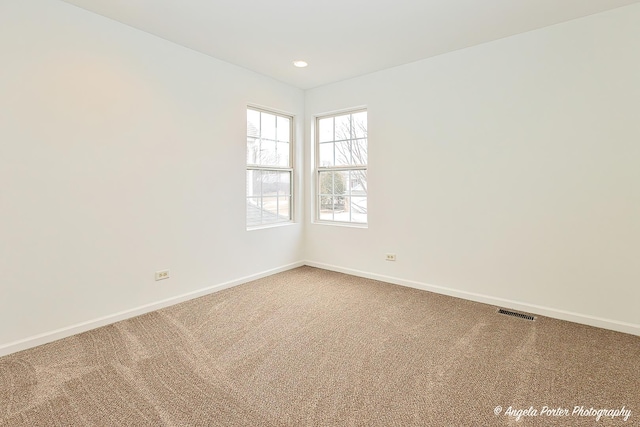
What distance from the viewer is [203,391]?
189cm

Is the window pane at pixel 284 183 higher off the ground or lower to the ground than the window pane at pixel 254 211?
higher

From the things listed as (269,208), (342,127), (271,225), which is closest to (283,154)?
(269,208)

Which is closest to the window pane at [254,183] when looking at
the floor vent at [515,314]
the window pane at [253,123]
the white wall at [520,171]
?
the window pane at [253,123]

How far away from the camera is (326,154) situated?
4.66 metres

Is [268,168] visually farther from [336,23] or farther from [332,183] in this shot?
[336,23]

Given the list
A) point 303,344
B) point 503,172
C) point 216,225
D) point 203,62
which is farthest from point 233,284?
point 503,172

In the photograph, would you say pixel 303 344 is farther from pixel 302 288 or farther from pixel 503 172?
pixel 503 172

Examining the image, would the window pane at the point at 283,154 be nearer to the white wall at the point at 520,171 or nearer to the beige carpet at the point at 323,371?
the white wall at the point at 520,171

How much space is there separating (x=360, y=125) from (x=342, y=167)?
61 cm

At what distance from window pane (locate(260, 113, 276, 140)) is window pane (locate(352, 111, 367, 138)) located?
1.10 m

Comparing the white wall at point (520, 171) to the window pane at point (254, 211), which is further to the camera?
the window pane at point (254, 211)

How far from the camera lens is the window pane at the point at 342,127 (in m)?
4.42

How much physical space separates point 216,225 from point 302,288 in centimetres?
124

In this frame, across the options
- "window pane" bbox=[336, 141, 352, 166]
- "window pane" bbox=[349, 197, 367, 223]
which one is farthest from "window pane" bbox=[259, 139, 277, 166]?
"window pane" bbox=[349, 197, 367, 223]
